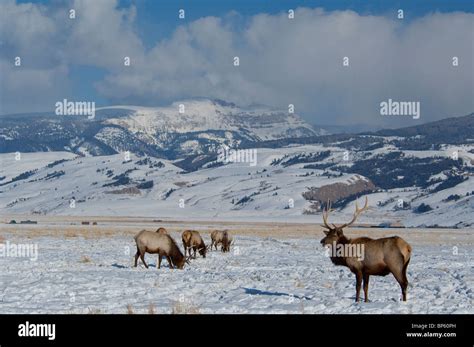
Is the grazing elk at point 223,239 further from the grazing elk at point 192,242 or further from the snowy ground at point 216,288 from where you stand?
the snowy ground at point 216,288

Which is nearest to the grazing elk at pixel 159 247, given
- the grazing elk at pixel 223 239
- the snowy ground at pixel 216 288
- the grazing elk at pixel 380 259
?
the snowy ground at pixel 216 288

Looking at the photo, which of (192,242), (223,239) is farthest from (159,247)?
(223,239)

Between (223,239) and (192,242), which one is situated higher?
(192,242)

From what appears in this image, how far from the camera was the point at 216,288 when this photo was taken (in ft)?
68.5

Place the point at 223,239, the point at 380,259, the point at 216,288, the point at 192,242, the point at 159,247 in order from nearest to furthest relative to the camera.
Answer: the point at 380,259 < the point at 216,288 < the point at 159,247 < the point at 192,242 < the point at 223,239

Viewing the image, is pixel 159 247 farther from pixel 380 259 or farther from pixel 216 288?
pixel 380 259

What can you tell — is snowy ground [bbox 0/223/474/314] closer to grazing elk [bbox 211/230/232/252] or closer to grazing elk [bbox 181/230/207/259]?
grazing elk [bbox 181/230/207/259]

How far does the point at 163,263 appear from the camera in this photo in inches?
1200

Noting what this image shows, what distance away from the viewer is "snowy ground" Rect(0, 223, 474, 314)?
16.7m

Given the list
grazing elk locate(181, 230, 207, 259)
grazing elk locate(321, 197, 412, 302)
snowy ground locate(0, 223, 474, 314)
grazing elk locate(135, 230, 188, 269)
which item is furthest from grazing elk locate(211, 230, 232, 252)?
grazing elk locate(321, 197, 412, 302)

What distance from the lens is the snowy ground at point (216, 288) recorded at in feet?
54.9
